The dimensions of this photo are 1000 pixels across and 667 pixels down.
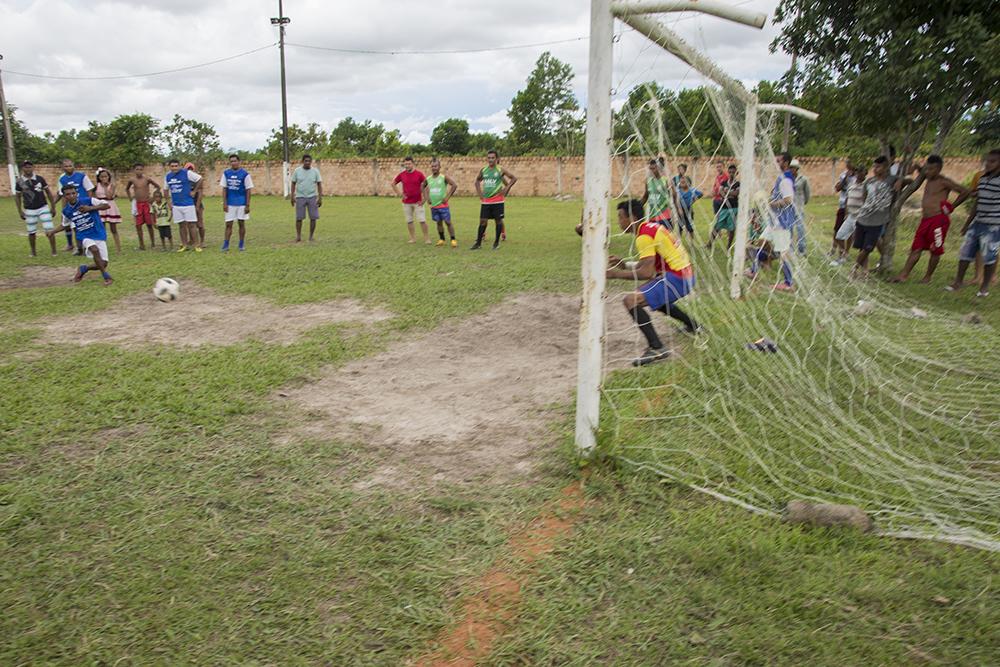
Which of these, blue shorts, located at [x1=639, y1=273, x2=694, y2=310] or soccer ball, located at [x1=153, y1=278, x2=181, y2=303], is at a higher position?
blue shorts, located at [x1=639, y1=273, x2=694, y2=310]

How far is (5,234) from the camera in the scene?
15.8 meters

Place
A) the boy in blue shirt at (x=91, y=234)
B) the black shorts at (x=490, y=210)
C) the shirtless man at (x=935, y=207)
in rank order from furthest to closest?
1. the black shorts at (x=490, y=210)
2. the boy in blue shirt at (x=91, y=234)
3. the shirtless man at (x=935, y=207)

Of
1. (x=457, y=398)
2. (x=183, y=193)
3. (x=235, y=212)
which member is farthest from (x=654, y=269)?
(x=183, y=193)

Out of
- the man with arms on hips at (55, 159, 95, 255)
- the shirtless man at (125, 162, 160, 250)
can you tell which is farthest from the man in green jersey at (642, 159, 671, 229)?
the shirtless man at (125, 162, 160, 250)

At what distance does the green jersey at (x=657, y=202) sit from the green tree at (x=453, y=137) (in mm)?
41316

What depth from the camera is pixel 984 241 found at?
26.1 ft

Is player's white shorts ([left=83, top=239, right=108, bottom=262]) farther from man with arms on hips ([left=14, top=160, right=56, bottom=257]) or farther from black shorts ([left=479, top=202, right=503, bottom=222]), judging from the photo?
black shorts ([left=479, top=202, right=503, bottom=222])

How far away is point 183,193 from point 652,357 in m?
10.3

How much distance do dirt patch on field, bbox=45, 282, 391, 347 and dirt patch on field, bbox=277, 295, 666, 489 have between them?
1383 mm

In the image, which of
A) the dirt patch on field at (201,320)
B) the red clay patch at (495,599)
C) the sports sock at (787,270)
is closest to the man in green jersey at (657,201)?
the sports sock at (787,270)

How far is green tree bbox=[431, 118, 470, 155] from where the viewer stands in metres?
45.3

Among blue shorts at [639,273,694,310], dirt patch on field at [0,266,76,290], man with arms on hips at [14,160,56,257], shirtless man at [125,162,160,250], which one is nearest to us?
blue shorts at [639,273,694,310]

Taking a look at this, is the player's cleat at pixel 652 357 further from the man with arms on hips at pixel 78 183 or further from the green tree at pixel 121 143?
the green tree at pixel 121 143

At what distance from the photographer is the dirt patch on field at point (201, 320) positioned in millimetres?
6582
